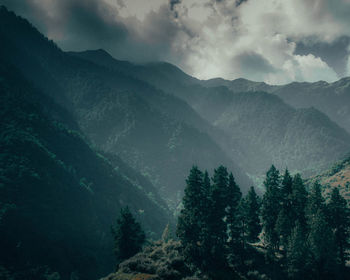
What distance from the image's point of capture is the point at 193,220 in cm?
4028

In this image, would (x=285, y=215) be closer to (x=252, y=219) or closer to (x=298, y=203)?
(x=298, y=203)

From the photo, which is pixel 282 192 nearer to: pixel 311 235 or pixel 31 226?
pixel 311 235

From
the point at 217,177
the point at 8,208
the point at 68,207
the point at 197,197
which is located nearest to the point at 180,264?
the point at 197,197

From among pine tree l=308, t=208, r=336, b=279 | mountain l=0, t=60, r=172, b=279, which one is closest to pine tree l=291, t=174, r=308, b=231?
pine tree l=308, t=208, r=336, b=279

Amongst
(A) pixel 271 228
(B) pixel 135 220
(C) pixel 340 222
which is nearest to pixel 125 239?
(A) pixel 271 228

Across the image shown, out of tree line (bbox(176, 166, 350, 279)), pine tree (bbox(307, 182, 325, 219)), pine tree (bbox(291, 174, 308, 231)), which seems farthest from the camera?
pine tree (bbox(291, 174, 308, 231))

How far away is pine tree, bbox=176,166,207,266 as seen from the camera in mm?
39594

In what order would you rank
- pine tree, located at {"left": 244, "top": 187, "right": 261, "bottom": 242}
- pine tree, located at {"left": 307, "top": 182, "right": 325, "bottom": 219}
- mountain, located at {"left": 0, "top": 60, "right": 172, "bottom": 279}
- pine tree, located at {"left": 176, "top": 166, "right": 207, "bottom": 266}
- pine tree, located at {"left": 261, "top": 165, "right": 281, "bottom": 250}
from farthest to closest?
mountain, located at {"left": 0, "top": 60, "right": 172, "bottom": 279} → pine tree, located at {"left": 244, "top": 187, "right": 261, "bottom": 242} → pine tree, located at {"left": 261, "top": 165, "right": 281, "bottom": 250} → pine tree, located at {"left": 307, "top": 182, "right": 325, "bottom": 219} → pine tree, located at {"left": 176, "top": 166, "right": 207, "bottom": 266}

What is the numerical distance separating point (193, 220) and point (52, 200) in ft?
269

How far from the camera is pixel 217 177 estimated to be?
42.6 metres

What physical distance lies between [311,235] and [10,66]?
209 meters

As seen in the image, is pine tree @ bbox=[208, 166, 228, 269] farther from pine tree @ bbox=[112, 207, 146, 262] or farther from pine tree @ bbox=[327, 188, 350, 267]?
pine tree @ bbox=[327, 188, 350, 267]

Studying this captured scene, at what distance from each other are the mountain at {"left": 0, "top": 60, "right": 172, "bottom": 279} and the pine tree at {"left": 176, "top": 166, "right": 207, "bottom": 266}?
170ft

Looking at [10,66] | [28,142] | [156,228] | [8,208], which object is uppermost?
[10,66]
